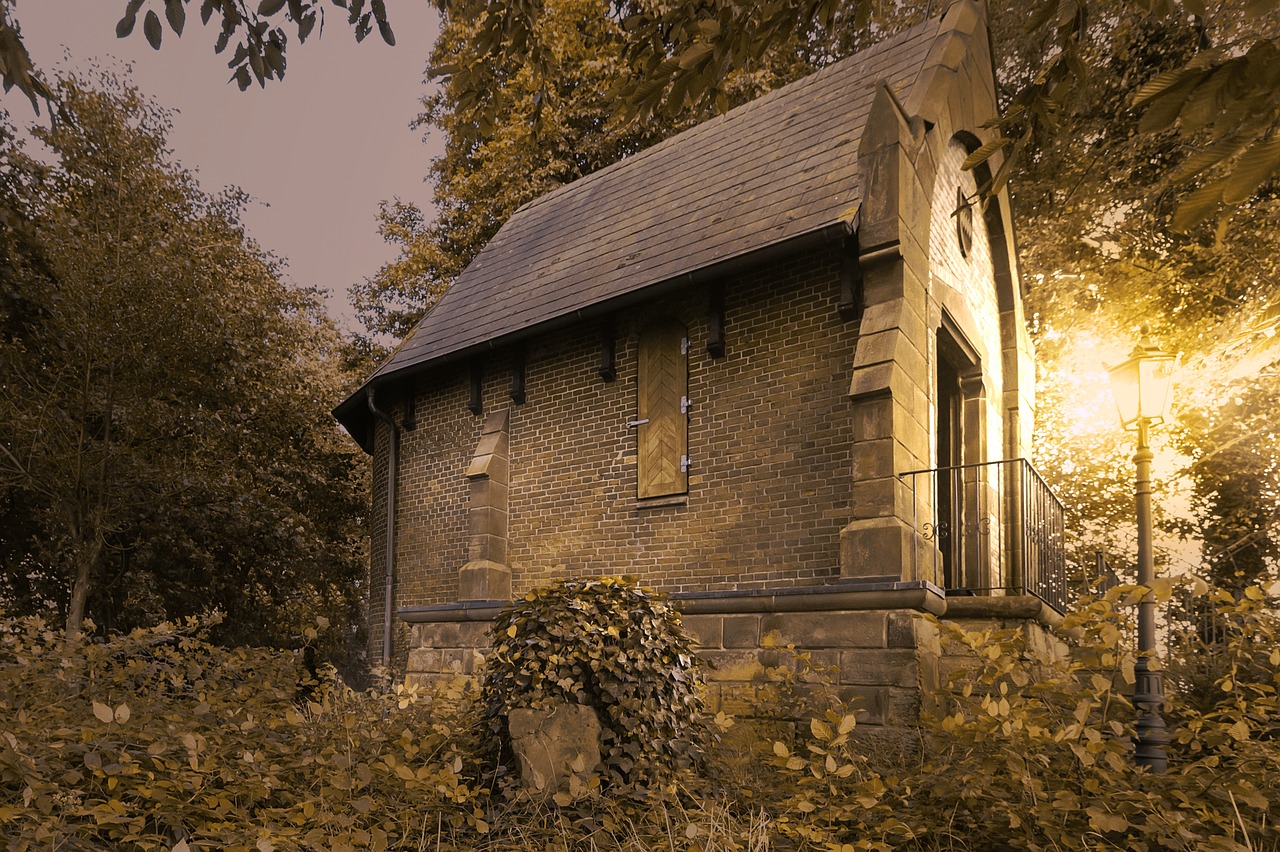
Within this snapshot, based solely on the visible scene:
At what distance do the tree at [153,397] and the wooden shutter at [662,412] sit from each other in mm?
8357

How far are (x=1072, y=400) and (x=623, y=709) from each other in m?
14.8

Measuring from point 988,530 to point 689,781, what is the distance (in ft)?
24.5

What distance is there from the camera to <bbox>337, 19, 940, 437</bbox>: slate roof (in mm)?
10766

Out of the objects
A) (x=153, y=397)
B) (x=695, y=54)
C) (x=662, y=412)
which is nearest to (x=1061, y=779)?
(x=695, y=54)

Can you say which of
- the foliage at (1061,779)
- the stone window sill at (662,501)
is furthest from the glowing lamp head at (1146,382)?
the stone window sill at (662,501)

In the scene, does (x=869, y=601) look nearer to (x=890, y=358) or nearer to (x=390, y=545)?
(x=890, y=358)

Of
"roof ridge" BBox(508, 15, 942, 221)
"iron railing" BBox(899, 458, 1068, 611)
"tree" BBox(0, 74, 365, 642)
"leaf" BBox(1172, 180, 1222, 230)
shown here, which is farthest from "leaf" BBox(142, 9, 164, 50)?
"tree" BBox(0, 74, 365, 642)

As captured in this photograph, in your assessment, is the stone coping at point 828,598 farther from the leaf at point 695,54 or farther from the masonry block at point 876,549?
the leaf at point 695,54

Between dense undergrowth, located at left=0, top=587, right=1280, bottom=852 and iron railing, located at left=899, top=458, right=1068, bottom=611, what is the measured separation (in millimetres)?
2977

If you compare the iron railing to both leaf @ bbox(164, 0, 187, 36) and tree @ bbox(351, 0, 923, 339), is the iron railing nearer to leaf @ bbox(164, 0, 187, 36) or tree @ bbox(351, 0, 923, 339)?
leaf @ bbox(164, 0, 187, 36)

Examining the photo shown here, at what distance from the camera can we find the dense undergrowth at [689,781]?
13.8 ft

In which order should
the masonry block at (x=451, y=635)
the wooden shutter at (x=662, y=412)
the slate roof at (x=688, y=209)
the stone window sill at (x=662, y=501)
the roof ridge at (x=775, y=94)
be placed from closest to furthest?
the masonry block at (x=451, y=635), the slate roof at (x=688, y=209), the stone window sill at (x=662, y=501), the wooden shutter at (x=662, y=412), the roof ridge at (x=775, y=94)

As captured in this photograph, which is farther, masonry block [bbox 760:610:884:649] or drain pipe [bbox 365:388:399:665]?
drain pipe [bbox 365:388:399:665]

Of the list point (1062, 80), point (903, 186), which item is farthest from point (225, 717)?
point (903, 186)
